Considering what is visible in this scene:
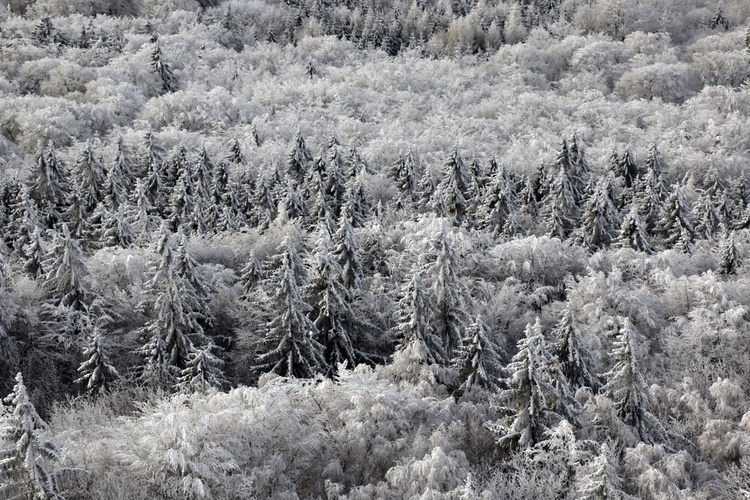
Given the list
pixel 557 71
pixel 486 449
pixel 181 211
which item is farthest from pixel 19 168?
pixel 557 71

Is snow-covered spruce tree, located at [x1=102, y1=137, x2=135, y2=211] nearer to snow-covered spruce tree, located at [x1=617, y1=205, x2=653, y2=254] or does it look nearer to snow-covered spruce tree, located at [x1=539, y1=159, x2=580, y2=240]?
snow-covered spruce tree, located at [x1=539, y1=159, x2=580, y2=240]

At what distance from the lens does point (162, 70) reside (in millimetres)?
67812

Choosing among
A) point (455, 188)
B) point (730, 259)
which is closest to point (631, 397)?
point (730, 259)

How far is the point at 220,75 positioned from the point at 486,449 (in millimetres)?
63793

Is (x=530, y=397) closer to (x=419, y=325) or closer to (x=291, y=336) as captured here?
(x=419, y=325)

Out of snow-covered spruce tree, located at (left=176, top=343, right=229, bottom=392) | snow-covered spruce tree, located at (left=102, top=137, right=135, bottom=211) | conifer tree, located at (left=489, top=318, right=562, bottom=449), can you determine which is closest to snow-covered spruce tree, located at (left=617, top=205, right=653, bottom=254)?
conifer tree, located at (left=489, top=318, right=562, bottom=449)

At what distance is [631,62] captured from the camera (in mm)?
78250

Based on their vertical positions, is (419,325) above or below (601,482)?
below

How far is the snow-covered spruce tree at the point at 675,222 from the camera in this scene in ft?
117

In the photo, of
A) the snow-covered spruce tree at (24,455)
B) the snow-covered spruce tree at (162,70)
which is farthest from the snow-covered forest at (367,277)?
the snow-covered spruce tree at (162,70)

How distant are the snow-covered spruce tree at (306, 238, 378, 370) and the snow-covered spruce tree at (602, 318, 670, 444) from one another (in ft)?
32.2

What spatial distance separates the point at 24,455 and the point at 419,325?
12.8m

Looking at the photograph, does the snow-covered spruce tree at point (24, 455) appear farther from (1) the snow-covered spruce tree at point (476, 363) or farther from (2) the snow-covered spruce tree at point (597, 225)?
(2) the snow-covered spruce tree at point (597, 225)

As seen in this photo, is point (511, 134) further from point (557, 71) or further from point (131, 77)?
point (131, 77)
